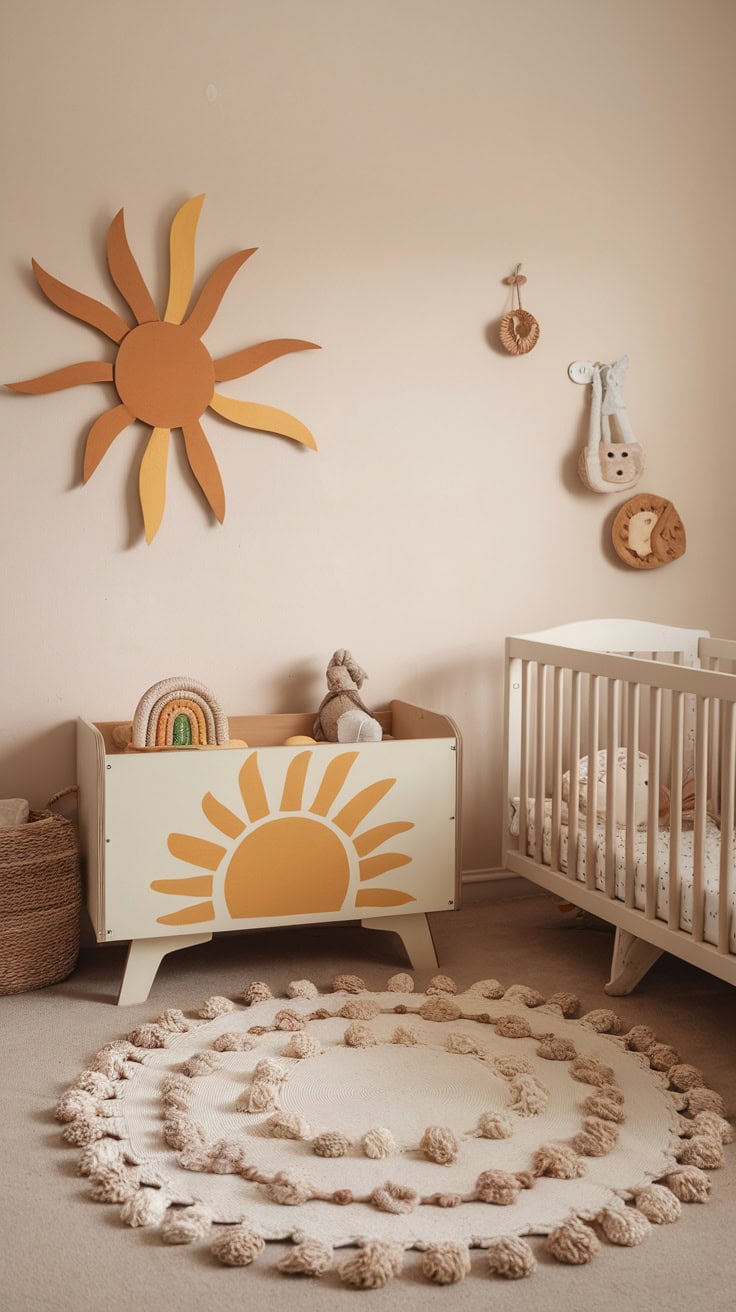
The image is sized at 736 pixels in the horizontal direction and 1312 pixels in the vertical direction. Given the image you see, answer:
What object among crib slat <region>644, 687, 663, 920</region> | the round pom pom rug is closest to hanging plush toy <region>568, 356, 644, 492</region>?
crib slat <region>644, 687, 663, 920</region>

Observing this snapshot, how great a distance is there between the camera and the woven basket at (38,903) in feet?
7.70

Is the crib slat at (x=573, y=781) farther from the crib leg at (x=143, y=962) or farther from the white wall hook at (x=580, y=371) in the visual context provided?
the white wall hook at (x=580, y=371)

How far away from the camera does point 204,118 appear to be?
8.76 ft

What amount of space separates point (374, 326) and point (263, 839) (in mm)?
1301

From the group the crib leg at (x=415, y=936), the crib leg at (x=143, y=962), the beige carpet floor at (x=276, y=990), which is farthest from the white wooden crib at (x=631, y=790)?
the crib leg at (x=143, y=962)

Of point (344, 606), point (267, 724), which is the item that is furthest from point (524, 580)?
point (267, 724)

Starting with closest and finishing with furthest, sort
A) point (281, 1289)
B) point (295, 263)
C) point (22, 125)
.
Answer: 1. point (281, 1289)
2. point (22, 125)
3. point (295, 263)

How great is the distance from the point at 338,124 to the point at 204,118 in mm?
331

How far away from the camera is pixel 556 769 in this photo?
2.57m

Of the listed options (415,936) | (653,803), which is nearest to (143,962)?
(415,936)

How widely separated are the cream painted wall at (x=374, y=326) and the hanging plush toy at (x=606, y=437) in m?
0.05

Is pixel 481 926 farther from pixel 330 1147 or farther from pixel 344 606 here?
pixel 330 1147

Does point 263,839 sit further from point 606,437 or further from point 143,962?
point 606,437

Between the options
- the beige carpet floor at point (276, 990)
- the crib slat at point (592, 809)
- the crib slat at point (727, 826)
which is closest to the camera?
the beige carpet floor at point (276, 990)
